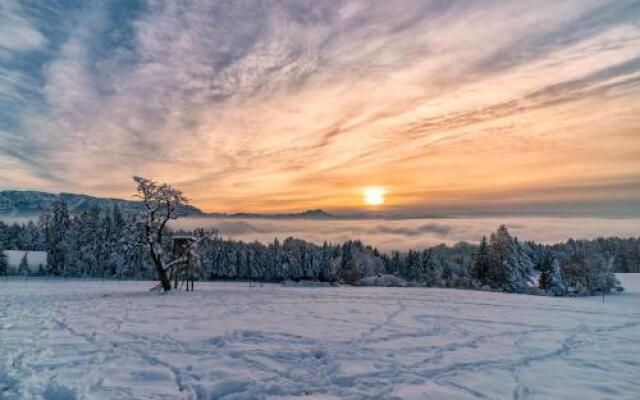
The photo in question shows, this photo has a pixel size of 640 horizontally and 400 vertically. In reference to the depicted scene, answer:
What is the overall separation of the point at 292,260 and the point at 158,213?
91.5 meters

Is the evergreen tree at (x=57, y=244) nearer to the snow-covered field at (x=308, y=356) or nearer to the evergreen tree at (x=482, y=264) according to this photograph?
the snow-covered field at (x=308, y=356)

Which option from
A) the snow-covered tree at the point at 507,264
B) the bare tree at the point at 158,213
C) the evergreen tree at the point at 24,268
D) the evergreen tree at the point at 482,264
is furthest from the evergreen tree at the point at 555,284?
the evergreen tree at the point at 24,268

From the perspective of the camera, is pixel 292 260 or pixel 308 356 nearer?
pixel 308 356

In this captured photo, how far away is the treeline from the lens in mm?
65188

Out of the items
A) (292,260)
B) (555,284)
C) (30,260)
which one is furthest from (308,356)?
(292,260)

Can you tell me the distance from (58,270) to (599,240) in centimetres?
20863

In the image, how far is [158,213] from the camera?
105 ft

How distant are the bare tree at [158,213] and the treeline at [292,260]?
1.17 meters

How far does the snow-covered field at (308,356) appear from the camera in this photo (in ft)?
25.3

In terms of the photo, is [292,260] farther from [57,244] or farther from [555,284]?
[555,284]

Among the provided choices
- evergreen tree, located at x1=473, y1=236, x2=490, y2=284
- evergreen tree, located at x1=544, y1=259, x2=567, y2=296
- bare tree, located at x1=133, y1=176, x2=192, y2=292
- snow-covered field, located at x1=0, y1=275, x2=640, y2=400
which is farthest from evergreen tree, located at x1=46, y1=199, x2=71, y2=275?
evergreen tree, located at x1=544, y1=259, x2=567, y2=296

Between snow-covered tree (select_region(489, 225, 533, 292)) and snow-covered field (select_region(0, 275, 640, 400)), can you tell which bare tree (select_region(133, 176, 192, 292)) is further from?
snow-covered tree (select_region(489, 225, 533, 292))

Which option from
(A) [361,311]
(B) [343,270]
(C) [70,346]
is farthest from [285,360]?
(B) [343,270]

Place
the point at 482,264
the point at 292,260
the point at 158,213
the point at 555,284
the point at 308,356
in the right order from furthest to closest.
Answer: the point at 292,260, the point at 482,264, the point at 555,284, the point at 158,213, the point at 308,356
